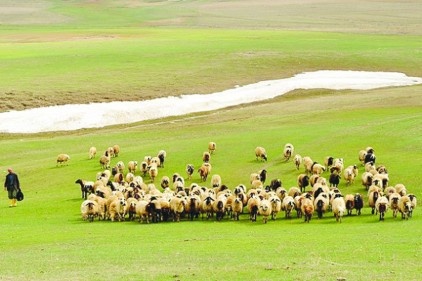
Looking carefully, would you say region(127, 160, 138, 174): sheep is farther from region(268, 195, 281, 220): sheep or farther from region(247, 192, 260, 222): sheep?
region(268, 195, 281, 220): sheep

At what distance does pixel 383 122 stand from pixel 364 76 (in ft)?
127

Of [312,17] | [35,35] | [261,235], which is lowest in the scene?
[261,235]

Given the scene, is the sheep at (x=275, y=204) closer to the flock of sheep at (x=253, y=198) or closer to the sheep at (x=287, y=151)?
the flock of sheep at (x=253, y=198)

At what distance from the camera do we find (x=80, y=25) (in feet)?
557

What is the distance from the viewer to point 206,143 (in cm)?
4644

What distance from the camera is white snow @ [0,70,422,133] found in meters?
65.6

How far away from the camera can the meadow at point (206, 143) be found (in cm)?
2152

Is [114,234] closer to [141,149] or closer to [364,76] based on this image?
[141,149]

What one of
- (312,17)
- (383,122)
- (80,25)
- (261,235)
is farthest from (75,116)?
(312,17)

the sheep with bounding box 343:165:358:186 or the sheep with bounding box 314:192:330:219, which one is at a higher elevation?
the sheep with bounding box 343:165:358:186

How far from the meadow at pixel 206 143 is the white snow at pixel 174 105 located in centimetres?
202

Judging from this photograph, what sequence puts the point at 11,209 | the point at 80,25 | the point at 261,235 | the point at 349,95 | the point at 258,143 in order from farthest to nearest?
the point at 80,25
the point at 349,95
the point at 258,143
the point at 11,209
the point at 261,235

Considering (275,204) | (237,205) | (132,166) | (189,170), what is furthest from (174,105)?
(275,204)

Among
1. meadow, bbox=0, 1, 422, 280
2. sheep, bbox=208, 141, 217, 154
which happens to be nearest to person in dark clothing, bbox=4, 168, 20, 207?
meadow, bbox=0, 1, 422, 280
